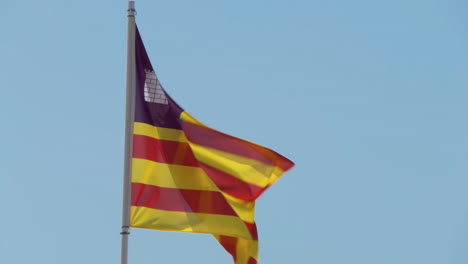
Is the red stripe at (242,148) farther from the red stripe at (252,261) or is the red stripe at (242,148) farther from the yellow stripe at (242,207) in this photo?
the red stripe at (252,261)

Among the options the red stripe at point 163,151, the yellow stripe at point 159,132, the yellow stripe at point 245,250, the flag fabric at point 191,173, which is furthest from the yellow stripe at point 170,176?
the yellow stripe at point 245,250

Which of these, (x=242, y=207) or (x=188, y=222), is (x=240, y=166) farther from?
(x=188, y=222)

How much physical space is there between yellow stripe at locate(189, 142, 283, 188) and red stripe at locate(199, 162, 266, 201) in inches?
3.6

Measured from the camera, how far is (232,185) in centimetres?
1802

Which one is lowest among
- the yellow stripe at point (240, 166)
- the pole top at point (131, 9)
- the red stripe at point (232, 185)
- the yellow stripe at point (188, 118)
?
the red stripe at point (232, 185)

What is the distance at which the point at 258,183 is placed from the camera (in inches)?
717

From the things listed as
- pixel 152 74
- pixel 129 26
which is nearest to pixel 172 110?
pixel 152 74

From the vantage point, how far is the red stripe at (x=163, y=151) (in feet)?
56.3

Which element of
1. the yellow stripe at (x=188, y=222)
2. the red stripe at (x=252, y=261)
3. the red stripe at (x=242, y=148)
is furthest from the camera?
the red stripe at (x=242, y=148)

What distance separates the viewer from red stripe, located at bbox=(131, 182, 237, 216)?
A: 55.1ft

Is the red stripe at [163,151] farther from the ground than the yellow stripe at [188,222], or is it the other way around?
the red stripe at [163,151]

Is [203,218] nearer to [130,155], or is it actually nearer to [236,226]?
[236,226]

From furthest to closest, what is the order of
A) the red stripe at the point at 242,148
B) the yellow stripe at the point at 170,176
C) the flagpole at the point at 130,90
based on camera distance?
1. the red stripe at the point at 242,148
2. the yellow stripe at the point at 170,176
3. the flagpole at the point at 130,90

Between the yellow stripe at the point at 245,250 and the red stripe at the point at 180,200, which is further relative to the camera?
the yellow stripe at the point at 245,250
